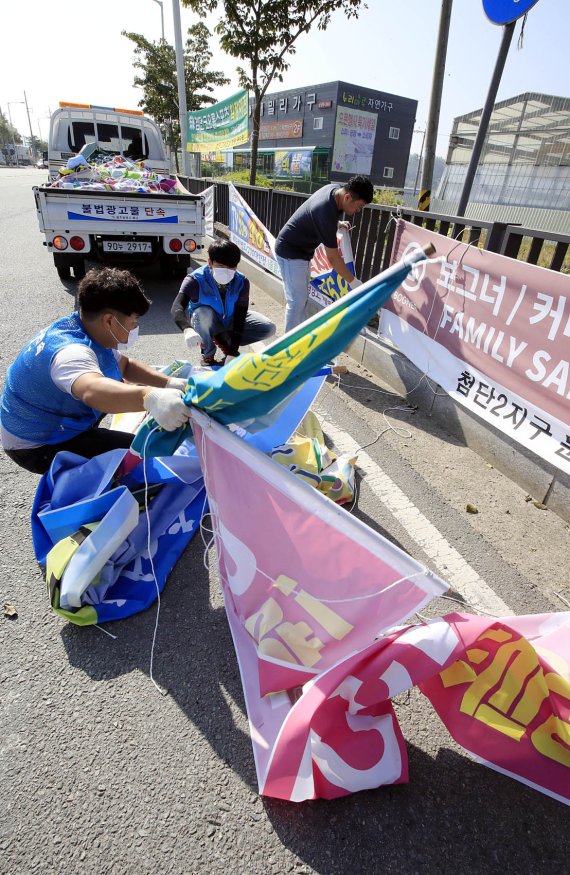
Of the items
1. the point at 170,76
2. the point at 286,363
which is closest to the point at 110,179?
the point at 286,363

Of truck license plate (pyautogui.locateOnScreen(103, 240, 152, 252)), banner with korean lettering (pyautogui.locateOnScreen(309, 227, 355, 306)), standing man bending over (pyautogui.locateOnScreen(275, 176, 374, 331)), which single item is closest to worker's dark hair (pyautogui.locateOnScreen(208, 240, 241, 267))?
standing man bending over (pyautogui.locateOnScreen(275, 176, 374, 331))

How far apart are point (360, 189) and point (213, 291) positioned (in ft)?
4.76

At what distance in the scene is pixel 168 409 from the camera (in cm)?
174

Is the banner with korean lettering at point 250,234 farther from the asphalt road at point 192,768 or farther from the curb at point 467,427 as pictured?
the asphalt road at point 192,768

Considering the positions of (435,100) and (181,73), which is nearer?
(435,100)

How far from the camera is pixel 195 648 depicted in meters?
1.99

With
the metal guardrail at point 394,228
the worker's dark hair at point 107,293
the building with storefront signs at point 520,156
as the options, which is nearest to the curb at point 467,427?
the metal guardrail at point 394,228

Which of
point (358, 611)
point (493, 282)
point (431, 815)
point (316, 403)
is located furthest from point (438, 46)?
point (431, 815)

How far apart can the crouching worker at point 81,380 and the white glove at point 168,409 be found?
0.02 meters

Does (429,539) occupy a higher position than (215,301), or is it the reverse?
(215,301)

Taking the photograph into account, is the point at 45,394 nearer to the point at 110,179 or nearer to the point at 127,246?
the point at 127,246

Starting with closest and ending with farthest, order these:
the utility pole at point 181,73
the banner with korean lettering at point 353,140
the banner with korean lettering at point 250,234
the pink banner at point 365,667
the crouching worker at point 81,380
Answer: the pink banner at point 365,667, the crouching worker at point 81,380, the banner with korean lettering at point 250,234, the utility pole at point 181,73, the banner with korean lettering at point 353,140

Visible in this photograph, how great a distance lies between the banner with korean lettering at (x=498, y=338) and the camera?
115 inches

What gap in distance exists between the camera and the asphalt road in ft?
4.60
